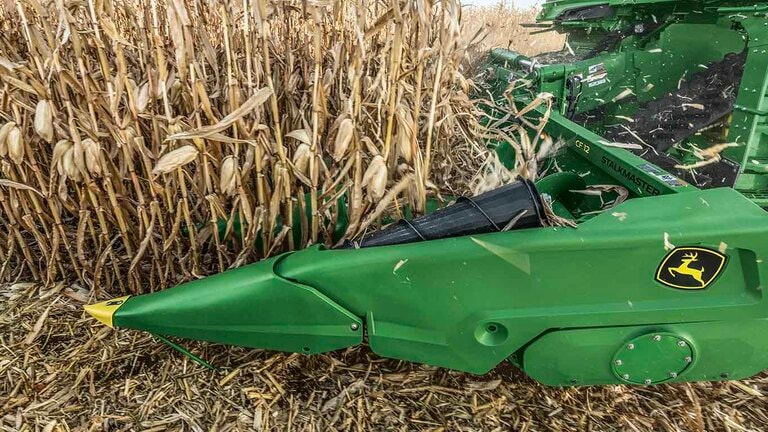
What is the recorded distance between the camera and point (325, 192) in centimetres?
182

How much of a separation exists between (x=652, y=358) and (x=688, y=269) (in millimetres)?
302

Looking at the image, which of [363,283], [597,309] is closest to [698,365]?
[597,309]

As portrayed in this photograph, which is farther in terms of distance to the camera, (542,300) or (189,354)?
(189,354)

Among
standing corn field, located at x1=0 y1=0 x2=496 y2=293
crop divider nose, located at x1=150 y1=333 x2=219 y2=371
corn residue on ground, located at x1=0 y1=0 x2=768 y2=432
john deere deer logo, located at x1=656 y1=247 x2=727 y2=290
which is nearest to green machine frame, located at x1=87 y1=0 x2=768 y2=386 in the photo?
john deere deer logo, located at x1=656 y1=247 x2=727 y2=290

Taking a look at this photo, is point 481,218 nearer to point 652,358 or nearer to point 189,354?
point 652,358

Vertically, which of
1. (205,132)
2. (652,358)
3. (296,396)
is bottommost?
(296,396)

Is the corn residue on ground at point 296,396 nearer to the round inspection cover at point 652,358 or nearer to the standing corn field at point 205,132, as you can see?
the round inspection cover at point 652,358

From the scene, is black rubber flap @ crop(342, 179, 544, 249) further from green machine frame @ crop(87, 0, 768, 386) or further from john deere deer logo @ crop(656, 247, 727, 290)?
john deere deer logo @ crop(656, 247, 727, 290)

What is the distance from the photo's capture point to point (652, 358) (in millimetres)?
1562

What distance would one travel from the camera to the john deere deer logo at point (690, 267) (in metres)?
1.44

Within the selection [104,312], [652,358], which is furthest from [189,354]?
[652,358]

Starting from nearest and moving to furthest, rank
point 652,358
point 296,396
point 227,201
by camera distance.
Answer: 1. point 652,358
2. point 296,396
3. point 227,201

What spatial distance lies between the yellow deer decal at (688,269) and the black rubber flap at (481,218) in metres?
0.39

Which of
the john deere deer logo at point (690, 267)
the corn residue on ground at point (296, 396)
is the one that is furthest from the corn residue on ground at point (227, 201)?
the john deere deer logo at point (690, 267)
